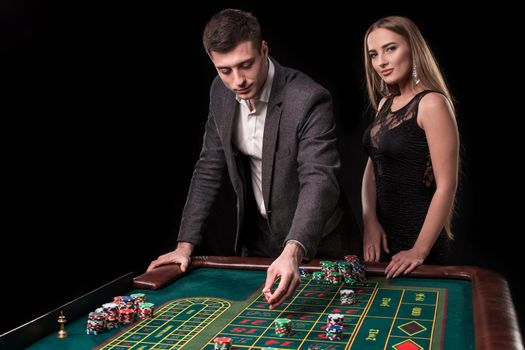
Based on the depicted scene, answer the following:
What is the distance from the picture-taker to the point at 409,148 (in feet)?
10.9

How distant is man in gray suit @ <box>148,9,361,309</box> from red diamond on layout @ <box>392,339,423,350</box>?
21.4 inches

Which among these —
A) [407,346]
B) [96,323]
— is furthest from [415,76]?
[96,323]

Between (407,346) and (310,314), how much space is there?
0.46 metres

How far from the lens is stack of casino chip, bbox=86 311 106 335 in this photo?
7.38 ft

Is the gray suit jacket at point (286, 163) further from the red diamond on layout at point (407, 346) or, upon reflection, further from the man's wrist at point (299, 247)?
the red diamond on layout at point (407, 346)

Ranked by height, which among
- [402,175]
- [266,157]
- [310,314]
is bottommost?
[310,314]

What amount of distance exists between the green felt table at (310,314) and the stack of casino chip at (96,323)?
24 mm

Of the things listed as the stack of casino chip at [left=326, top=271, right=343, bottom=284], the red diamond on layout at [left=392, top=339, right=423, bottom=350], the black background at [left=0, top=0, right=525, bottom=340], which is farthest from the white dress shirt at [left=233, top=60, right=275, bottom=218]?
the red diamond on layout at [left=392, top=339, right=423, bottom=350]

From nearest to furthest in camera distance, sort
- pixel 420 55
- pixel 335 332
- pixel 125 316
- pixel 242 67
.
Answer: pixel 335 332 → pixel 125 316 → pixel 242 67 → pixel 420 55

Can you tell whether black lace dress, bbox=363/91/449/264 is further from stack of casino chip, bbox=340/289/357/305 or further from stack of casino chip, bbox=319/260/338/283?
stack of casino chip, bbox=340/289/357/305

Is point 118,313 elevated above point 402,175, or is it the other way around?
point 402,175

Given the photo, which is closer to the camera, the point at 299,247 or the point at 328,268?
the point at 299,247

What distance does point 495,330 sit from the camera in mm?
2088

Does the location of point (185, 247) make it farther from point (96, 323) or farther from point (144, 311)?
point (96, 323)
